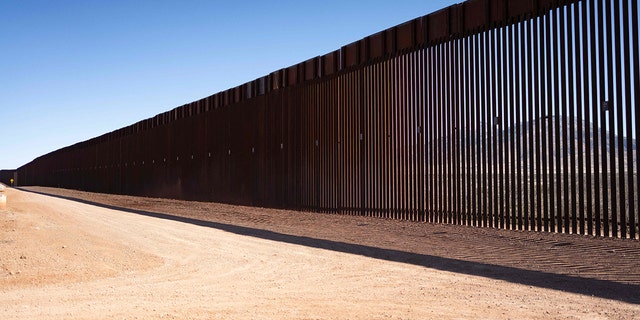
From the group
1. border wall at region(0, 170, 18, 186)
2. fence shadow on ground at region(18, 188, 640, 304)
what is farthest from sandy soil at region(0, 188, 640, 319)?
border wall at region(0, 170, 18, 186)

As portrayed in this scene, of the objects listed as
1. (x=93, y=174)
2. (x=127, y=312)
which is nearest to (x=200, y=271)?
(x=127, y=312)

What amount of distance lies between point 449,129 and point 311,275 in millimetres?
7999

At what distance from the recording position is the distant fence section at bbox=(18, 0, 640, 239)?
10602 mm

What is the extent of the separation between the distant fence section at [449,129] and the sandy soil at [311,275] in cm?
113

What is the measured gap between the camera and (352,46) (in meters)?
18.9

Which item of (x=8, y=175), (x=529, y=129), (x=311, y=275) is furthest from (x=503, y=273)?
(x=8, y=175)

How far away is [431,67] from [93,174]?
44521 mm

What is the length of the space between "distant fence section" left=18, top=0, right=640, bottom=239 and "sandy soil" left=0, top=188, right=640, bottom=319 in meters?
1.13

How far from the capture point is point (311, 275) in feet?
23.6

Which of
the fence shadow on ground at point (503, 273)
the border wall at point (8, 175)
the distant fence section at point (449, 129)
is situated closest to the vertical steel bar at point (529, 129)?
the distant fence section at point (449, 129)

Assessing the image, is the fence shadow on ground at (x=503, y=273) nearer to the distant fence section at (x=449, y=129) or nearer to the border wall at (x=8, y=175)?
the distant fence section at (x=449, y=129)

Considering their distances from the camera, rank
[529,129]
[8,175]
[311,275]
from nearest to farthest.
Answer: [311,275] → [529,129] → [8,175]

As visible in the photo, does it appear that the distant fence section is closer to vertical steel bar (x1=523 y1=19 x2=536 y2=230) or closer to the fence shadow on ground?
vertical steel bar (x1=523 y1=19 x2=536 y2=230)

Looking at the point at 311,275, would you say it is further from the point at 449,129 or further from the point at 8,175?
the point at 8,175
